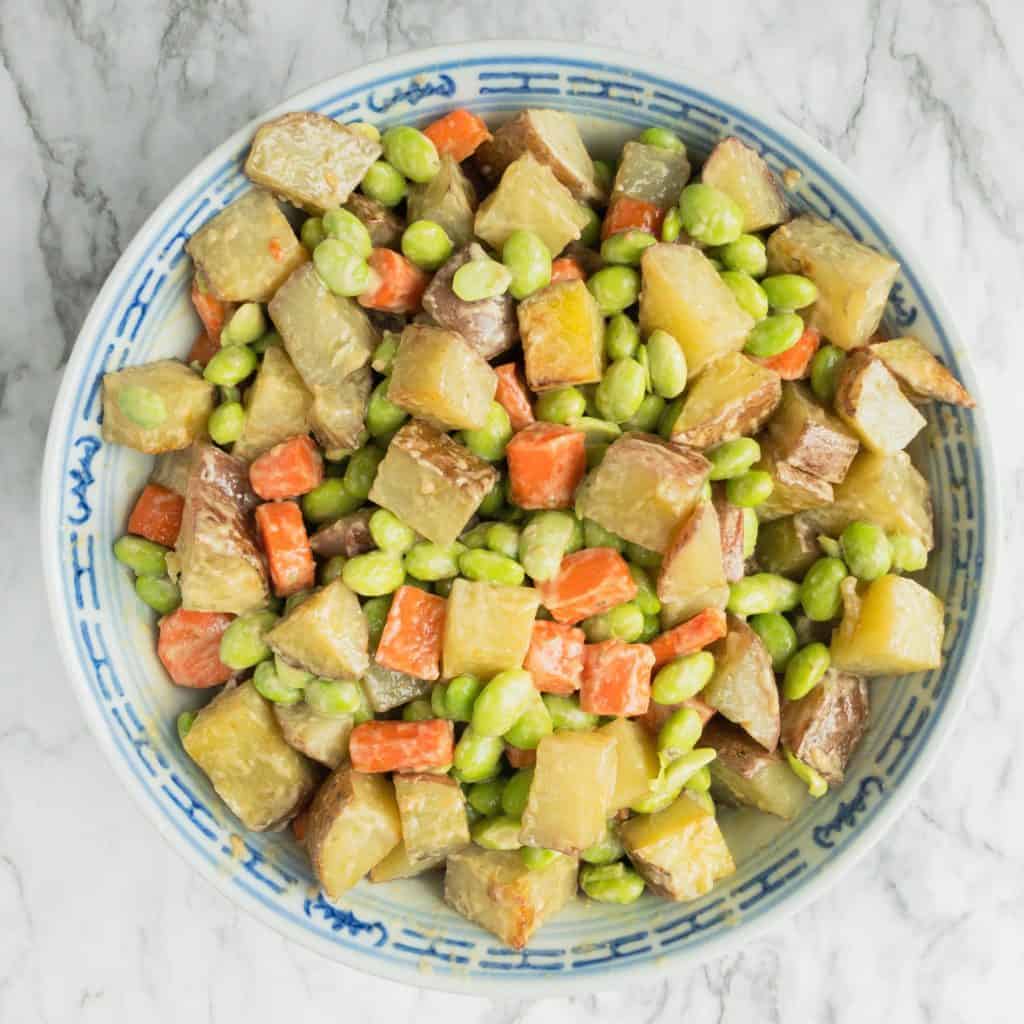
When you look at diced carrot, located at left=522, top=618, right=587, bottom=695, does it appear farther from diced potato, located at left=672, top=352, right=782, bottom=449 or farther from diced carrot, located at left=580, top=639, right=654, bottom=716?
diced potato, located at left=672, top=352, right=782, bottom=449

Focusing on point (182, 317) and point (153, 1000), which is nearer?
point (182, 317)

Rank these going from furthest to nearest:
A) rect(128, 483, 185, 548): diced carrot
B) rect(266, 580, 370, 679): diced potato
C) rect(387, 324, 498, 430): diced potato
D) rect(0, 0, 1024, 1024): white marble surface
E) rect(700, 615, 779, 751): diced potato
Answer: rect(0, 0, 1024, 1024): white marble surface < rect(128, 483, 185, 548): diced carrot < rect(700, 615, 779, 751): diced potato < rect(266, 580, 370, 679): diced potato < rect(387, 324, 498, 430): diced potato

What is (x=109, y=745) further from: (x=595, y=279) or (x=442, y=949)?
(x=595, y=279)

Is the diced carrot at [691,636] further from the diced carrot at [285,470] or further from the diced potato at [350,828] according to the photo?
the diced carrot at [285,470]

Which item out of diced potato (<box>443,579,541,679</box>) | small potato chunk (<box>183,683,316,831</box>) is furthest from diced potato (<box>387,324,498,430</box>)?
small potato chunk (<box>183,683,316,831</box>)

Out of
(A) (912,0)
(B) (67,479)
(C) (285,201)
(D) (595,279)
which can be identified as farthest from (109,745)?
(A) (912,0)

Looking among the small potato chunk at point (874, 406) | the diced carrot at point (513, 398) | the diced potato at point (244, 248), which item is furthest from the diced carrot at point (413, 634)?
the small potato chunk at point (874, 406)

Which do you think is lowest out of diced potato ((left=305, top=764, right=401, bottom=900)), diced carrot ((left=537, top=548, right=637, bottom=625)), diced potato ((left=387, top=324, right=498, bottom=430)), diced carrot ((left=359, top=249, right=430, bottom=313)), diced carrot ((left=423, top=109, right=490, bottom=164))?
diced potato ((left=305, top=764, right=401, bottom=900))
